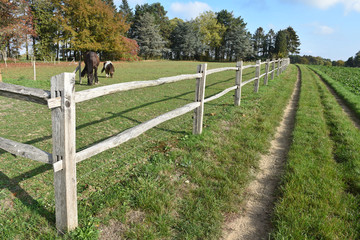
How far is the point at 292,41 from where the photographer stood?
86438mm

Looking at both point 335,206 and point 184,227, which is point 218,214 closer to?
point 184,227

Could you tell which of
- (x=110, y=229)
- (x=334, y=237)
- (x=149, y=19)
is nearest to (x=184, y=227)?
(x=110, y=229)

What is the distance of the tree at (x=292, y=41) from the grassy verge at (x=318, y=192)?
91491 mm

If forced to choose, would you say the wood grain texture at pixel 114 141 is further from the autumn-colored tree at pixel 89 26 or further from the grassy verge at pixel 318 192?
the autumn-colored tree at pixel 89 26

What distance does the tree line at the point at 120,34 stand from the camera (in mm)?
25514

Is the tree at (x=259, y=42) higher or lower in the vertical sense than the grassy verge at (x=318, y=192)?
higher

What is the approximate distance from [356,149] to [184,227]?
3.63 m

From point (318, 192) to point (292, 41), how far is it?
320 feet

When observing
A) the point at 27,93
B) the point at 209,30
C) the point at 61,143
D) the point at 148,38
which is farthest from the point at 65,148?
the point at 209,30

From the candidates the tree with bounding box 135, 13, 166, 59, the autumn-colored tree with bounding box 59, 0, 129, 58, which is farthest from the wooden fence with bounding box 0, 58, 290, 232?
the tree with bounding box 135, 13, 166, 59

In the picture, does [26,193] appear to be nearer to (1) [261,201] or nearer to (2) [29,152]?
(2) [29,152]

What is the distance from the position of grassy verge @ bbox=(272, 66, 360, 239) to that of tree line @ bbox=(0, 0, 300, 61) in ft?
46.0

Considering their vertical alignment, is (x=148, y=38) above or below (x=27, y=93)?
above

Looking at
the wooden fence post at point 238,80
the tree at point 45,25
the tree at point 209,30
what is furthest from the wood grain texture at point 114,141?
the tree at point 209,30
